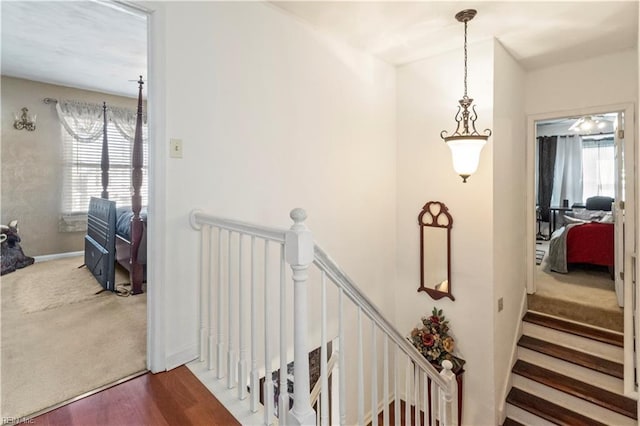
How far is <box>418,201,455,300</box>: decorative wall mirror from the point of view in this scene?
321 cm

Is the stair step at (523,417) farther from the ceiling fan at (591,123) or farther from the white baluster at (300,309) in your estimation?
the ceiling fan at (591,123)

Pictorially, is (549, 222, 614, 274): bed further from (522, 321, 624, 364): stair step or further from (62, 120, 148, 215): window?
(62, 120, 148, 215): window

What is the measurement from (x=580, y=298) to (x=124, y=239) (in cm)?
494

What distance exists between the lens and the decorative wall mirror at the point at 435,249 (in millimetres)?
3211

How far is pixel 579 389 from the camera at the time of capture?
114 inches

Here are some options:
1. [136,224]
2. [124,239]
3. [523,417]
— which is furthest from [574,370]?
[124,239]

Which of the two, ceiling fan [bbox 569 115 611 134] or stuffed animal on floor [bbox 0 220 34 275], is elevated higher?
ceiling fan [bbox 569 115 611 134]

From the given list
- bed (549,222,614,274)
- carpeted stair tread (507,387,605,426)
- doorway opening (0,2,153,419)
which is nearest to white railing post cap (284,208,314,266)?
doorway opening (0,2,153,419)

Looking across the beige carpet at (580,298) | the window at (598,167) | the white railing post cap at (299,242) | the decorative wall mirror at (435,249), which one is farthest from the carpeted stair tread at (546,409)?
the window at (598,167)

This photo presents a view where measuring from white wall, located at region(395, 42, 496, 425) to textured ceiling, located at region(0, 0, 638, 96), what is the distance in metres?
0.30

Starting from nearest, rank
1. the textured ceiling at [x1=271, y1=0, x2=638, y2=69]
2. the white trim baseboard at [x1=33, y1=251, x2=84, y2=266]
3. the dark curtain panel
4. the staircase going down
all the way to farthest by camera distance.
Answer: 1. the textured ceiling at [x1=271, y1=0, x2=638, y2=69]
2. the staircase going down
3. the white trim baseboard at [x1=33, y1=251, x2=84, y2=266]
4. the dark curtain panel

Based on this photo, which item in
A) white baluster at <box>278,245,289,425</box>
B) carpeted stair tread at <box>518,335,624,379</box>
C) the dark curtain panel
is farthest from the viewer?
the dark curtain panel

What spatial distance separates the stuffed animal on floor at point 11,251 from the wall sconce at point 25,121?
125 cm

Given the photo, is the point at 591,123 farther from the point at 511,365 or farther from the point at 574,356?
the point at 511,365
